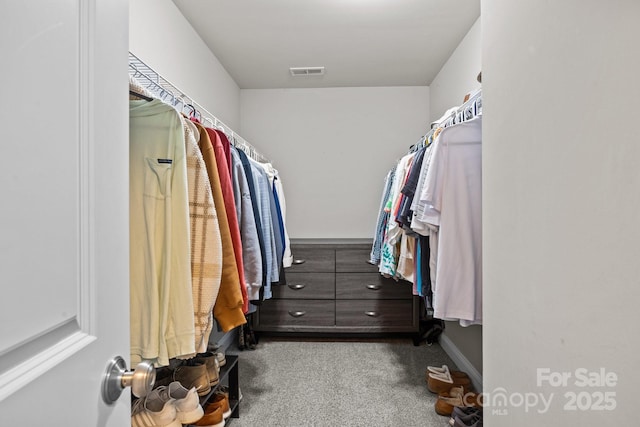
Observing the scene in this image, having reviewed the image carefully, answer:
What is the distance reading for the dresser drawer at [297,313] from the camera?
3037 millimetres

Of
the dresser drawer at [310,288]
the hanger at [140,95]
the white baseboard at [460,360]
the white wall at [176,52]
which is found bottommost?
the white baseboard at [460,360]

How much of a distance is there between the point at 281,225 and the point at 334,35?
4.66 ft

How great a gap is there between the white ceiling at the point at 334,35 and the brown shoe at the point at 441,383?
2.27 meters

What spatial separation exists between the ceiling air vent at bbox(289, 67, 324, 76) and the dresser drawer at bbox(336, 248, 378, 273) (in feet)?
5.31

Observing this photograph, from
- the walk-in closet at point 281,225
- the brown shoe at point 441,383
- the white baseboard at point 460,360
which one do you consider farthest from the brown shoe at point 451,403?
the white baseboard at point 460,360

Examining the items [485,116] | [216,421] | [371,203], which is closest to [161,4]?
[485,116]

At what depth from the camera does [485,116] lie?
0.96 m

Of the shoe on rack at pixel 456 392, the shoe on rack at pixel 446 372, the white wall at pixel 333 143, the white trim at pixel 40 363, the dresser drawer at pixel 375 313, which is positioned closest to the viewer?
the white trim at pixel 40 363

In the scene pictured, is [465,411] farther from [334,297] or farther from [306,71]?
[306,71]

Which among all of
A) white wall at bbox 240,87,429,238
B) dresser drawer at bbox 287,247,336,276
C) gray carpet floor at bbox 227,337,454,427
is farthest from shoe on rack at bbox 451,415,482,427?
white wall at bbox 240,87,429,238

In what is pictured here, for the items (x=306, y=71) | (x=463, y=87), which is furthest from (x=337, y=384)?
(x=306, y=71)

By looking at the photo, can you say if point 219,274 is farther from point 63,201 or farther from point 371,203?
point 371,203

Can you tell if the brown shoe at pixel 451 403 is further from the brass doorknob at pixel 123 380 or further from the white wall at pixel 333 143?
the white wall at pixel 333 143

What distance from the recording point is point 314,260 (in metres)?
3.08
